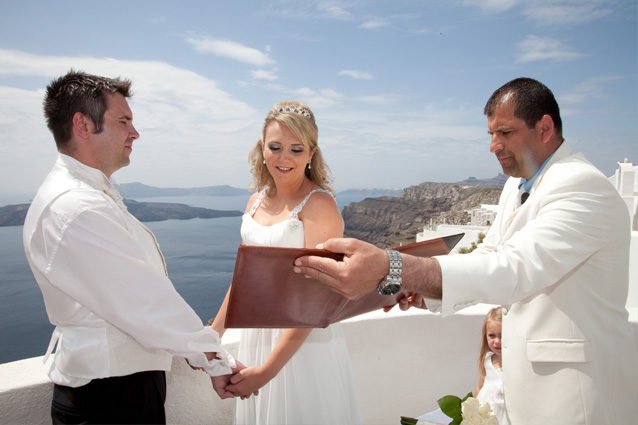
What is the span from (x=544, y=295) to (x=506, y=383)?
1.29 ft

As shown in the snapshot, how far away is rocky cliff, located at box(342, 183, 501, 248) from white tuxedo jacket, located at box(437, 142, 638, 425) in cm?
7452

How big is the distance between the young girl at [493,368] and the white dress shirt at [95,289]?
1.63 meters

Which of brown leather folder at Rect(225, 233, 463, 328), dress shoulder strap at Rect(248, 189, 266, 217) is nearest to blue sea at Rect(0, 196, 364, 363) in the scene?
dress shoulder strap at Rect(248, 189, 266, 217)

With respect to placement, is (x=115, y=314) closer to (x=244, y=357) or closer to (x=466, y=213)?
(x=244, y=357)

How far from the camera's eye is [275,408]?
2205 millimetres

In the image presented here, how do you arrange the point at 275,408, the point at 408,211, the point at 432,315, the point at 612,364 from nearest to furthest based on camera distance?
the point at 612,364 → the point at 275,408 → the point at 432,315 → the point at 408,211

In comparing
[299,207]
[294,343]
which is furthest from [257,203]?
[294,343]

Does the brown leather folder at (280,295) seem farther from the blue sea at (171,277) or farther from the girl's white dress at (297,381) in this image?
the blue sea at (171,277)

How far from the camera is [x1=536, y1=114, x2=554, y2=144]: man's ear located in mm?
1671

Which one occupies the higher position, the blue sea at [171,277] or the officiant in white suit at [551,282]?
the officiant in white suit at [551,282]

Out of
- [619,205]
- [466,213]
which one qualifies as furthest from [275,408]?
[466,213]

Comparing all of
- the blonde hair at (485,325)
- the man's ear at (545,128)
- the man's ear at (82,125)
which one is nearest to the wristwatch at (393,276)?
the man's ear at (545,128)

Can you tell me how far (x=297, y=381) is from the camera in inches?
87.7

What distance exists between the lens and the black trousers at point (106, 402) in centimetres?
158
